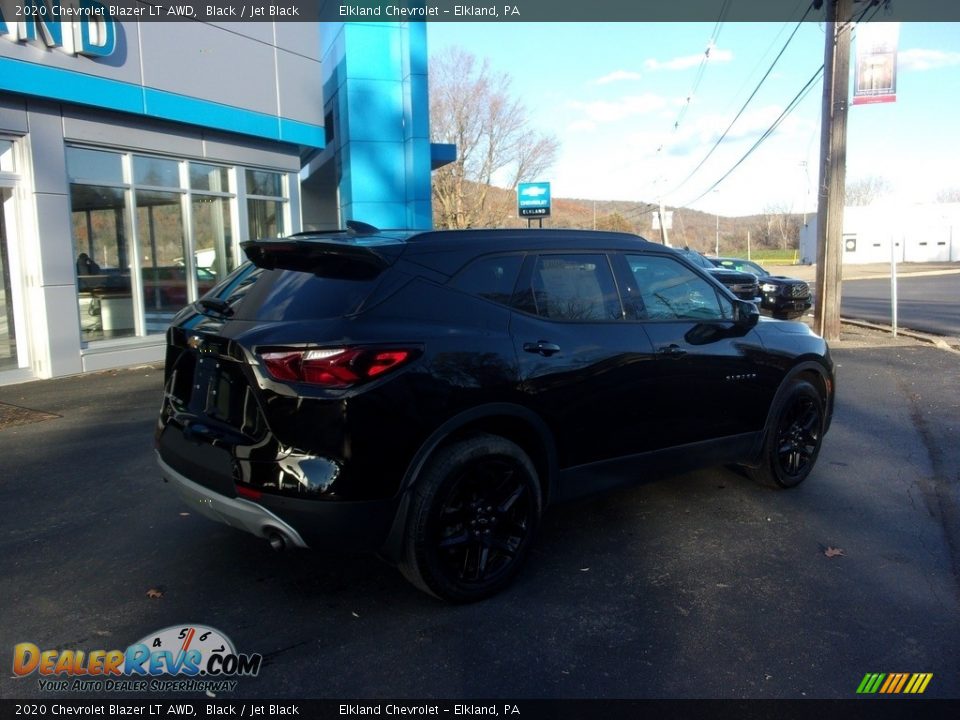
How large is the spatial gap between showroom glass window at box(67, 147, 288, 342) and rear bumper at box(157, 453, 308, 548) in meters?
7.26

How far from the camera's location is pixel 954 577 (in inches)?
153

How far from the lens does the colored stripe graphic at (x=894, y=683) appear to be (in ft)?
9.62

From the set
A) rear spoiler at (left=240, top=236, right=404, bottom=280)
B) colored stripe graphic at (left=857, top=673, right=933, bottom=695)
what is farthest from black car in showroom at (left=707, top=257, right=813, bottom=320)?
rear spoiler at (left=240, top=236, right=404, bottom=280)

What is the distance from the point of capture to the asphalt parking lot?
3025mm

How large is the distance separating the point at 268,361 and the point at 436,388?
745 mm

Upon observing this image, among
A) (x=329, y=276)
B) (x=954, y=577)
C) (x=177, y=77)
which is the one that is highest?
(x=177, y=77)

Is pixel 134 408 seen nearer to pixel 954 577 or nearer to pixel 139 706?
pixel 139 706

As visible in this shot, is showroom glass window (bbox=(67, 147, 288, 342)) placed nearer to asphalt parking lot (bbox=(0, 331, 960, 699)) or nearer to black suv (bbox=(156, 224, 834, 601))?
asphalt parking lot (bbox=(0, 331, 960, 699))

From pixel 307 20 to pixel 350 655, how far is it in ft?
44.0

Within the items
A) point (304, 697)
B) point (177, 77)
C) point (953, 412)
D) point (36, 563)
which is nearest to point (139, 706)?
point (304, 697)

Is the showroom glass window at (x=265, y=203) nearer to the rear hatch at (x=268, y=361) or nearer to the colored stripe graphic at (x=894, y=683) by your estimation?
the rear hatch at (x=268, y=361)

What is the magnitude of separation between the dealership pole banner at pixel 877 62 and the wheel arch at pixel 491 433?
12.3 metres

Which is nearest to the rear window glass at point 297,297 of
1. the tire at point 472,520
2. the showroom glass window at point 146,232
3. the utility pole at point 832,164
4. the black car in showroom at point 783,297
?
the tire at point 472,520

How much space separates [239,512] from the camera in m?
3.30
